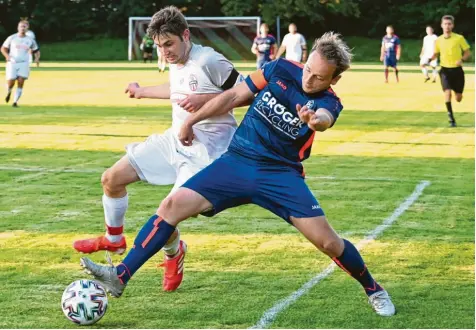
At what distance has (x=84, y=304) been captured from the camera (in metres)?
6.33

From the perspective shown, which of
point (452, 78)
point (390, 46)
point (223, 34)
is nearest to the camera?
point (452, 78)

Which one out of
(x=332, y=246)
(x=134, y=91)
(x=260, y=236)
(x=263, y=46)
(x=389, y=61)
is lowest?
(x=389, y=61)

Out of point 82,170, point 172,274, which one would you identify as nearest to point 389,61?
point 82,170

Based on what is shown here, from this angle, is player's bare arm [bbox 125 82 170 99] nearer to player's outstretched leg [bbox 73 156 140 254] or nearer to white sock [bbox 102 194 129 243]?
player's outstretched leg [bbox 73 156 140 254]

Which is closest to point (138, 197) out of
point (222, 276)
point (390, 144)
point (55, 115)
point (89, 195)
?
point (89, 195)

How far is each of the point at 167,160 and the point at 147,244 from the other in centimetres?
104

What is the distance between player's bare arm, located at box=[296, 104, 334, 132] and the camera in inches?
241

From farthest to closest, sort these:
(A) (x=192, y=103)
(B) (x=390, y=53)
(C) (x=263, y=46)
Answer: (C) (x=263, y=46), (B) (x=390, y=53), (A) (x=192, y=103)

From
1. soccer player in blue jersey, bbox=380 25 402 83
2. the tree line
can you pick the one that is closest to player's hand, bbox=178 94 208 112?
soccer player in blue jersey, bbox=380 25 402 83

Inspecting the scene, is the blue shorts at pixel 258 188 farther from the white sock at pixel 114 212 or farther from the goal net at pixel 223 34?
the goal net at pixel 223 34

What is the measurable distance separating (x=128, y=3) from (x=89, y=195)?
6206 centimetres

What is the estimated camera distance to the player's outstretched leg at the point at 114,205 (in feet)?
24.4

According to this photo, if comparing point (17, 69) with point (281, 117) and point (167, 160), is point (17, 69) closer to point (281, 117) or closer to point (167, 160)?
point (167, 160)

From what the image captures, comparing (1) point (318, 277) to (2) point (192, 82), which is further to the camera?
(1) point (318, 277)
